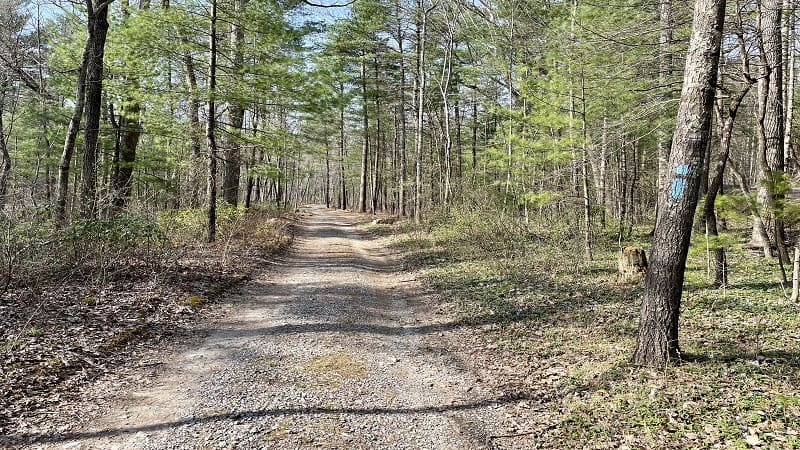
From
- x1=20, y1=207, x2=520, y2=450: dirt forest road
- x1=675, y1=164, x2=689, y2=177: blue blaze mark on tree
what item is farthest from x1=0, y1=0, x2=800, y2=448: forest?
x1=20, y1=207, x2=520, y2=450: dirt forest road

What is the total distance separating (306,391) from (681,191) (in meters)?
4.27

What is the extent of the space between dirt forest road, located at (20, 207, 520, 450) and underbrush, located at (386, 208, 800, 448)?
0.76 m

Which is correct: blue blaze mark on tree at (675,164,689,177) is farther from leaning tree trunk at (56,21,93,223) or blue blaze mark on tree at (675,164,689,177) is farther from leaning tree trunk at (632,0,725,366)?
leaning tree trunk at (56,21,93,223)

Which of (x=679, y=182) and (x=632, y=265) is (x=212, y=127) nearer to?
(x=632, y=265)

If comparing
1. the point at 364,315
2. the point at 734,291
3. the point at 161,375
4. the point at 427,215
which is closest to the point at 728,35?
the point at 734,291

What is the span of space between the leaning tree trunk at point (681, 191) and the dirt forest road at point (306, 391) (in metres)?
1.86

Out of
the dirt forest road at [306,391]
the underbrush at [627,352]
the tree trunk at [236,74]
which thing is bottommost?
the dirt forest road at [306,391]

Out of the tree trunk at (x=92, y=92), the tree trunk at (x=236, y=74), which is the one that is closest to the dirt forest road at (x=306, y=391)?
the tree trunk at (x=92, y=92)

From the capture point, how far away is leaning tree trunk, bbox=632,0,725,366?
4.47 m

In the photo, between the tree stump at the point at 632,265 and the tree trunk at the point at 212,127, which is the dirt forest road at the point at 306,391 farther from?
the tree trunk at the point at 212,127

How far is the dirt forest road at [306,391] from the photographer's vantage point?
12.9 feet

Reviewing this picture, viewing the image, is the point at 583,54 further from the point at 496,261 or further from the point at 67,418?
the point at 67,418

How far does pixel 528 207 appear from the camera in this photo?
17797 millimetres

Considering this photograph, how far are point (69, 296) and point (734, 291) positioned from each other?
10645mm
